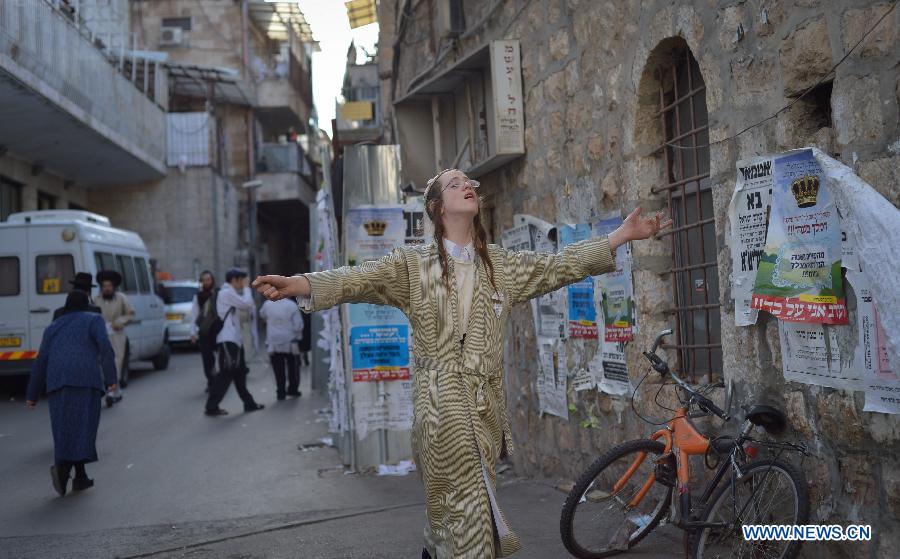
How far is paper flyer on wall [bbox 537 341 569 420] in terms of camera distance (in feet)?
23.6

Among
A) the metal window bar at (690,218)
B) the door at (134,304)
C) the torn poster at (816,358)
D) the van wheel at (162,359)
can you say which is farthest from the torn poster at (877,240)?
the van wheel at (162,359)

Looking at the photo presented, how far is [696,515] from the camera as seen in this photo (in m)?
4.52

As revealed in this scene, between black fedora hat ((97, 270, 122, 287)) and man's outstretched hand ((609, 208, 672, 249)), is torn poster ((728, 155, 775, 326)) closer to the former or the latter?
man's outstretched hand ((609, 208, 672, 249))

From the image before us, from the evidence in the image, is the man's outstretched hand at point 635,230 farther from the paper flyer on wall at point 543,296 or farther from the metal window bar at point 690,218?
the paper flyer on wall at point 543,296

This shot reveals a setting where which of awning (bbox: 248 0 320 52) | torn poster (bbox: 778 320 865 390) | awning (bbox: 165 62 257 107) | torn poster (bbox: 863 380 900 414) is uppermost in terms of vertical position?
awning (bbox: 248 0 320 52)

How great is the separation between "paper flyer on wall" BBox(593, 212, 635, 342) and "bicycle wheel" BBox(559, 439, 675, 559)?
1.11 metres

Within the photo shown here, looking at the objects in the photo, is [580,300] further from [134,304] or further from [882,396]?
[134,304]

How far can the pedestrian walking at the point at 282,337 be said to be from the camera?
14.0 meters

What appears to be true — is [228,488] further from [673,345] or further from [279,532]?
[673,345]

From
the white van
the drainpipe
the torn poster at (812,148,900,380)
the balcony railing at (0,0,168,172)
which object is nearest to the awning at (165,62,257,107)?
the drainpipe

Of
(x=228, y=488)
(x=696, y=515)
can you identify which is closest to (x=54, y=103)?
(x=228, y=488)

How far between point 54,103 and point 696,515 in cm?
1775

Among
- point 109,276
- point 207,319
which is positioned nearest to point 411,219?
point 207,319

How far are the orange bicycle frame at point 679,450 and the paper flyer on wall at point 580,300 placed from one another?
1.62m
